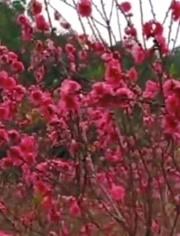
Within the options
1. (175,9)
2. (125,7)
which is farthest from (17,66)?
(175,9)

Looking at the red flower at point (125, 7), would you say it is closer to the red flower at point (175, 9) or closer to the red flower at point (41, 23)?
the red flower at point (41, 23)

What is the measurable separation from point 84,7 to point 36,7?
1.55ft

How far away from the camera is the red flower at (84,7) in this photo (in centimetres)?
407

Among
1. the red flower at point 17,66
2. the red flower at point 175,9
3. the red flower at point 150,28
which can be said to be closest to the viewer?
the red flower at point 150,28

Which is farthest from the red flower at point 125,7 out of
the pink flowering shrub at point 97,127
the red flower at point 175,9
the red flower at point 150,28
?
the red flower at point 150,28

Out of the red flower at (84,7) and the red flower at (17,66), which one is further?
the red flower at (17,66)

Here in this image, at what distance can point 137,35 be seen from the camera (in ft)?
14.2

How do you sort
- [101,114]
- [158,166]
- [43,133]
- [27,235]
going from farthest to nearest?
[43,133]
[27,235]
[158,166]
[101,114]

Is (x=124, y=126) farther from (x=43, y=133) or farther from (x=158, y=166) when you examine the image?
(x=43, y=133)

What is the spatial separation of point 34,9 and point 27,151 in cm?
79

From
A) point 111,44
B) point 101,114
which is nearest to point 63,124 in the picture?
point 101,114

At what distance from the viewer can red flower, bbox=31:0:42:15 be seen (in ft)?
14.5

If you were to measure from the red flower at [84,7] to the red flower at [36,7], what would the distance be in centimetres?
40

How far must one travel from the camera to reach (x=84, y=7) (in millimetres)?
4078
